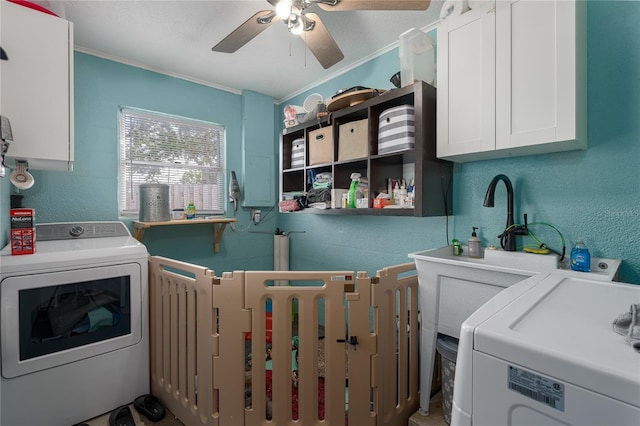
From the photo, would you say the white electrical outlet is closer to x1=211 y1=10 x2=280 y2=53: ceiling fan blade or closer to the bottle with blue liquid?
x1=211 y1=10 x2=280 y2=53: ceiling fan blade

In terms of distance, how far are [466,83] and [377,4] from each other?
24.6 inches

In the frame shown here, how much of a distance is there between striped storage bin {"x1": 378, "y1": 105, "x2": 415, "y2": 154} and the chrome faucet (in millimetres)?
509

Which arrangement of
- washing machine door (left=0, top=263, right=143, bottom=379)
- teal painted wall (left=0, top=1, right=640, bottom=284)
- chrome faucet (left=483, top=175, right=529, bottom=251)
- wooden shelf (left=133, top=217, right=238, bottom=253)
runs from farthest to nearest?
1. wooden shelf (left=133, top=217, right=238, bottom=253)
2. chrome faucet (left=483, top=175, right=529, bottom=251)
3. washing machine door (left=0, top=263, right=143, bottom=379)
4. teal painted wall (left=0, top=1, right=640, bottom=284)

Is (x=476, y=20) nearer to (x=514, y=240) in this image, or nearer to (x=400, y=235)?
(x=514, y=240)

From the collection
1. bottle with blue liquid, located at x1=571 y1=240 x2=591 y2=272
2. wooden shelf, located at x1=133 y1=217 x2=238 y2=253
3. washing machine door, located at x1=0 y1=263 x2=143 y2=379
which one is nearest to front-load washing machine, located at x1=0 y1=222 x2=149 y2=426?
washing machine door, located at x1=0 y1=263 x2=143 y2=379

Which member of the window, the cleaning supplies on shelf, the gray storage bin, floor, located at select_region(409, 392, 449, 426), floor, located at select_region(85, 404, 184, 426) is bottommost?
floor, located at select_region(85, 404, 184, 426)

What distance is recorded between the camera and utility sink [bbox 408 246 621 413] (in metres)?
1.36

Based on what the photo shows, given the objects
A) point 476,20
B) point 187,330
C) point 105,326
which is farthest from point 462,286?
point 105,326

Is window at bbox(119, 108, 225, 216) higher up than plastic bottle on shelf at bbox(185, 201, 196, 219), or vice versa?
window at bbox(119, 108, 225, 216)

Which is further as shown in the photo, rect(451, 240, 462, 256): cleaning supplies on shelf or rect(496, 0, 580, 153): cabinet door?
rect(451, 240, 462, 256): cleaning supplies on shelf

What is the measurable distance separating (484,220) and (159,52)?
9.16 feet

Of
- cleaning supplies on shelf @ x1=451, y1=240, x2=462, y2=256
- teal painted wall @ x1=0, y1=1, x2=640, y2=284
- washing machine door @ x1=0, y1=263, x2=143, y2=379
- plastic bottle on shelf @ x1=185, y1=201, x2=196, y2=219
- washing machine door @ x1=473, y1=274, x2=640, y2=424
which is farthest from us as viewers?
plastic bottle on shelf @ x1=185, y1=201, x2=196, y2=219

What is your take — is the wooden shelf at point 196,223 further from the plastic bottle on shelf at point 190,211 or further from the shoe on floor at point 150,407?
the shoe on floor at point 150,407

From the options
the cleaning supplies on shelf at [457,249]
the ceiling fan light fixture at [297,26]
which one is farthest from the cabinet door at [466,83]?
the ceiling fan light fixture at [297,26]
